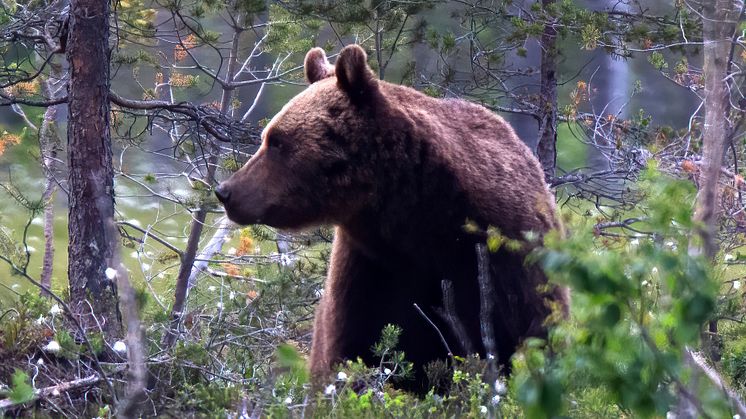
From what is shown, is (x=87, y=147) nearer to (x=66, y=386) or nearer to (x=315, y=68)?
(x=315, y=68)

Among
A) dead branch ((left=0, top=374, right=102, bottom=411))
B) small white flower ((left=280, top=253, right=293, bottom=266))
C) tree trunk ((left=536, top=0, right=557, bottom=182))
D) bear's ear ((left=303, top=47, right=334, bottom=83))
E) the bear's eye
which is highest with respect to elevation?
bear's ear ((left=303, top=47, right=334, bottom=83))

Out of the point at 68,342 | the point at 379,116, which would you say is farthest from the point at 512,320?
the point at 68,342

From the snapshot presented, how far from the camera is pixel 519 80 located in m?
9.89

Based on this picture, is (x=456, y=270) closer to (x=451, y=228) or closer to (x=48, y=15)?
(x=451, y=228)

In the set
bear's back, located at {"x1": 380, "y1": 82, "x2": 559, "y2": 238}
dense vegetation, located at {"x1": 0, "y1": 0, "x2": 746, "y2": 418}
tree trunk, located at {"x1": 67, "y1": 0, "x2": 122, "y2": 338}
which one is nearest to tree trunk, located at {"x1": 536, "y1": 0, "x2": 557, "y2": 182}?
dense vegetation, located at {"x1": 0, "y1": 0, "x2": 746, "y2": 418}

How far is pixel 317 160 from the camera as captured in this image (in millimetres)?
4277

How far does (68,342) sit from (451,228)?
1685 millimetres

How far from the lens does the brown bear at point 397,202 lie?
4094 millimetres

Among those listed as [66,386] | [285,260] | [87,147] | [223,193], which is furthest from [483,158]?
[285,260]

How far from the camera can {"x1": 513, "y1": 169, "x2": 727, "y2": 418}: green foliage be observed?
166cm

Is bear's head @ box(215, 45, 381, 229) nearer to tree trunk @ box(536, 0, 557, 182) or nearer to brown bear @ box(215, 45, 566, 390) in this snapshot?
brown bear @ box(215, 45, 566, 390)

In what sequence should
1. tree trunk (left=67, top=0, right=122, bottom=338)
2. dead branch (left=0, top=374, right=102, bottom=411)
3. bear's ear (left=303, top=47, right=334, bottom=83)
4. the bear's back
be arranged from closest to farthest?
dead branch (left=0, top=374, right=102, bottom=411) < the bear's back < bear's ear (left=303, top=47, right=334, bottom=83) < tree trunk (left=67, top=0, right=122, bottom=338)

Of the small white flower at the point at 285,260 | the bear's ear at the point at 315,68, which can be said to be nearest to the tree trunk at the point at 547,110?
the small white flower at the point at 285,260

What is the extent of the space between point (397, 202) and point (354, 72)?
63 cm
